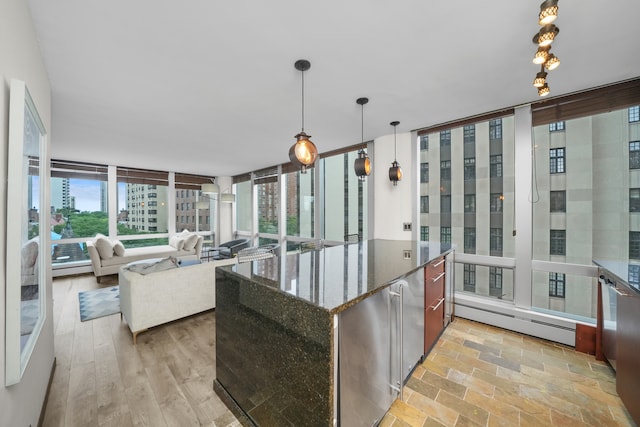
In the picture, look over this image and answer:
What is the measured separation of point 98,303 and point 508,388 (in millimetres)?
5069

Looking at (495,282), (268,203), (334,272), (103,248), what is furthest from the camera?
(268,203)

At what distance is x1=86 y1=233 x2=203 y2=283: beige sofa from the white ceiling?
246 centimetres

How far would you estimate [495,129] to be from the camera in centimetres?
304

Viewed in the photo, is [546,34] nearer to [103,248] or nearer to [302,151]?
[302,151]

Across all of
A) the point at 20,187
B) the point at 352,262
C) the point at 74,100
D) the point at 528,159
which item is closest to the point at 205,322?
the point at 352,262

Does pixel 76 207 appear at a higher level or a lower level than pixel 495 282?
higher

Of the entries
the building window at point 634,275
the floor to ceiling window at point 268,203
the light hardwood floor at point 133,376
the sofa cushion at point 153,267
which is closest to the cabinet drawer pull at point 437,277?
the building window at point 634,275

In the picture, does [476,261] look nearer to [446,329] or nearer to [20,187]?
[446,329]

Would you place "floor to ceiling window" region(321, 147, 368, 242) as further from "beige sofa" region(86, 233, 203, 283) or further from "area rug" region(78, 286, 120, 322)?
"area rug" region(78, 286, 120, 322)

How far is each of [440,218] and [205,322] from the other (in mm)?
3418

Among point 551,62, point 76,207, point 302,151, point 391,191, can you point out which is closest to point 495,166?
point 391,191

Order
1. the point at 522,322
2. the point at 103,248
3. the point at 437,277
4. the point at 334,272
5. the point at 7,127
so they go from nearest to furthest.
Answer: the point at 7,127 < the point at 334,272 < the point at 437,277 < the point at 522,322 < the point at 103,248

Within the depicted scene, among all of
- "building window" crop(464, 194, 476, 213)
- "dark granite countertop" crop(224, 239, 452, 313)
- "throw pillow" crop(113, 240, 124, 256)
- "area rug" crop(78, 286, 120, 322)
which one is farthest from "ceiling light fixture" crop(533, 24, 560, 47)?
"throw pillow" crop(113, 240, 124, 256)

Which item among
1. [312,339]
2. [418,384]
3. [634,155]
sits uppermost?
[634,155]
